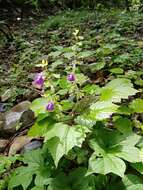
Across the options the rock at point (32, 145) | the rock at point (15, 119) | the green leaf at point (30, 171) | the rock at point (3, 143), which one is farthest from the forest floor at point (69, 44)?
the green leaf at point (30, 171)

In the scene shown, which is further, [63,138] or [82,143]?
[82,143]

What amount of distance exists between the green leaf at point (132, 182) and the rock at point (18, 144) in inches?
44.0

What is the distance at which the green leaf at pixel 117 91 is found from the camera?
2336 millimetres

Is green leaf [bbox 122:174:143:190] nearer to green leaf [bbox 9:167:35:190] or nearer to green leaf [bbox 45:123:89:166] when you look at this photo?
green leaf [bbox 45:123:89:166]

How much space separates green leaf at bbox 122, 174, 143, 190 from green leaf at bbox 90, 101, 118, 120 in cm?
39

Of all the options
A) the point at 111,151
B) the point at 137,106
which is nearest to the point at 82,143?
the point at 111,151

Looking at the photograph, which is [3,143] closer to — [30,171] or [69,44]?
[30,171]

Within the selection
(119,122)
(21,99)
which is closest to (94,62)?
(21,99)

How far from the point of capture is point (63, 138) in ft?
7.13

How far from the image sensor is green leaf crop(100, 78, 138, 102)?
2.34m

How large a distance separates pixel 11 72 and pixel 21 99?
3.29ft

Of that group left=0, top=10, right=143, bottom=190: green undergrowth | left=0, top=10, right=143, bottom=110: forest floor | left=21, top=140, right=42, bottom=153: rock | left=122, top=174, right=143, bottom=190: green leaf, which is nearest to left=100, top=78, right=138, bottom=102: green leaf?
left=0, top=10, right=143, bottom=190: green undergrowth

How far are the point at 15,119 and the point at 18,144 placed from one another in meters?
0.37

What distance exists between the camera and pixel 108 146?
2.31m
